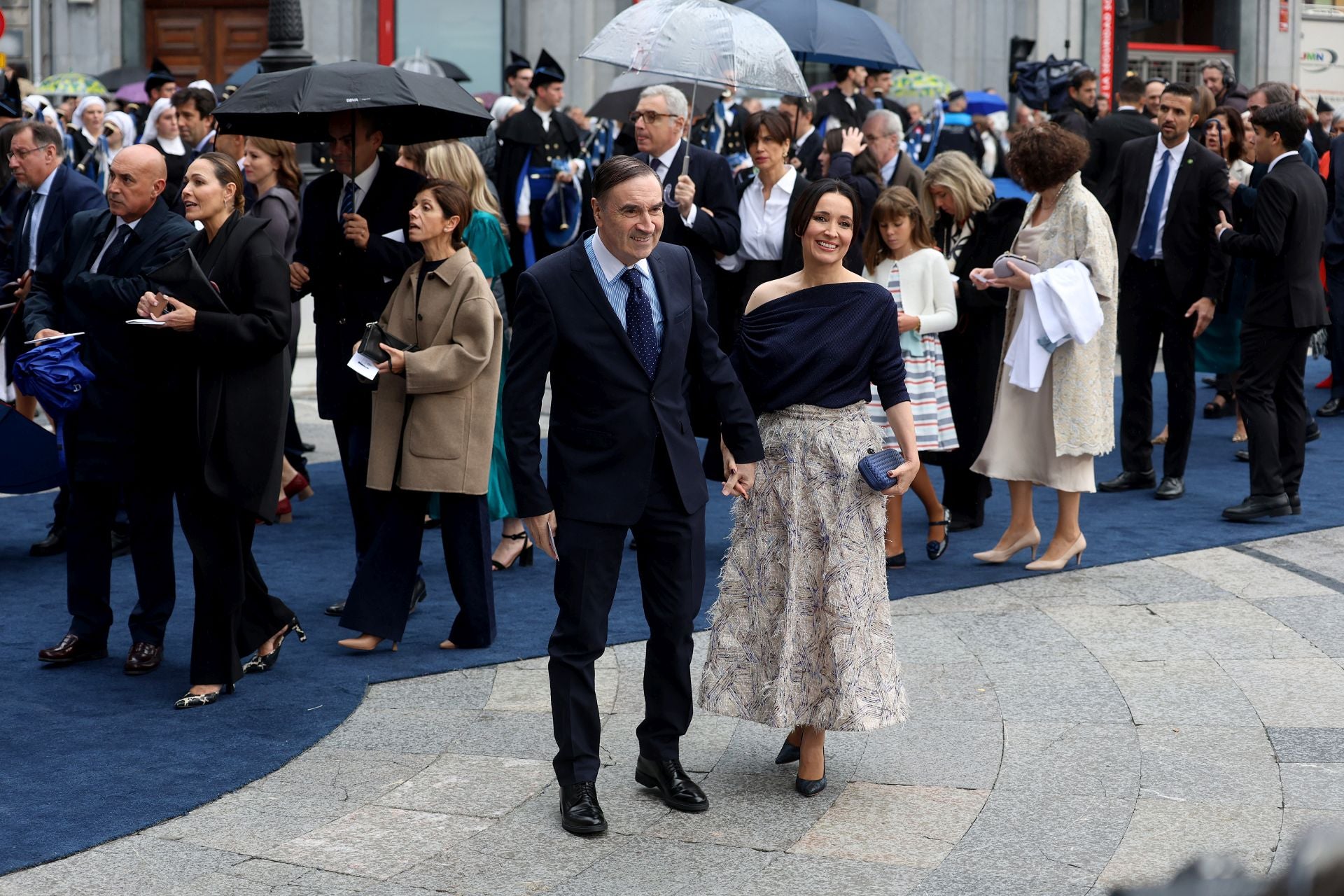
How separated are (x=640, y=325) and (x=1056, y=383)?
347 centimetres

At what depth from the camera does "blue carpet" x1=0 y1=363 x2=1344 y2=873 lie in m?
4.99

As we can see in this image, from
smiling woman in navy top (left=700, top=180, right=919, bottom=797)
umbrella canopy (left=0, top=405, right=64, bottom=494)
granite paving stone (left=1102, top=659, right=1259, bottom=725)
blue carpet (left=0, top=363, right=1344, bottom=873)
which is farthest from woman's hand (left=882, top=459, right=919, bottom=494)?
umbrella canopy (left=0, top=405, right=64, bottom=494)

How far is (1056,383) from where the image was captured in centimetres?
769

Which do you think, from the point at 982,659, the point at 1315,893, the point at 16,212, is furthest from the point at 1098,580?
the point at 1315,893

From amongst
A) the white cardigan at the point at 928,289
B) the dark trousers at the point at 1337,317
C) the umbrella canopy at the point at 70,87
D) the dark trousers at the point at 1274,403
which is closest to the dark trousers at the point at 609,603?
the white cardigan at the point at 928,289

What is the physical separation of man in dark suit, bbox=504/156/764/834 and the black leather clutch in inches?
61.8

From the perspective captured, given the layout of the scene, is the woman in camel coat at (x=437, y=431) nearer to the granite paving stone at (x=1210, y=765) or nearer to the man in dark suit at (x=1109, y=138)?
the granite paving stone at (x=1210, y=765)

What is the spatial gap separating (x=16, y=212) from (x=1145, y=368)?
6040mm

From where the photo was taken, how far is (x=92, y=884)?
4.30 meters

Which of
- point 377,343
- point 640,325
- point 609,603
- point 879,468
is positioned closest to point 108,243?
point 377,343

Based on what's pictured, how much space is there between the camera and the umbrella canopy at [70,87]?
19.3m

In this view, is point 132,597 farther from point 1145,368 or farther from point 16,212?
point 1145,368

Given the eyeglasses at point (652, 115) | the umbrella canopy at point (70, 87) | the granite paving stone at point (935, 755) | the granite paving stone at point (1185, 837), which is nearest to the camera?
the granite paving stone at point (1185, 837)

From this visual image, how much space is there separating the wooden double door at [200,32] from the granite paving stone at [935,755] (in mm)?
22023
